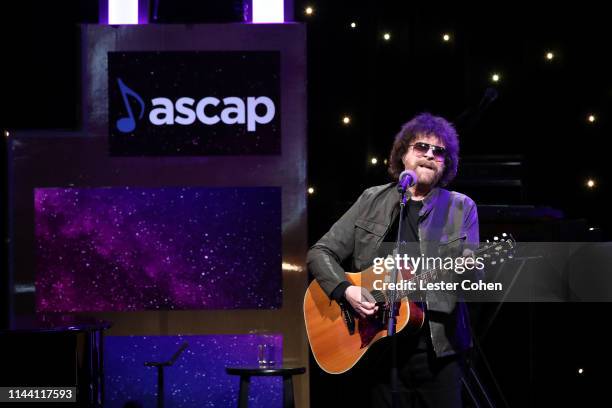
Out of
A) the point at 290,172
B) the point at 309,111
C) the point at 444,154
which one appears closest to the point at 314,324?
the point at 444,154

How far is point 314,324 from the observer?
4.48 metres

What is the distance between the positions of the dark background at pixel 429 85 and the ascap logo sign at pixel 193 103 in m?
0.38

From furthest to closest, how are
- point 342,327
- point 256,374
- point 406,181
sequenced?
1. point 256,374
2. point 342,327
3. point 406,181

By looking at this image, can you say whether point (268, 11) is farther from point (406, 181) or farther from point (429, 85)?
point (406, 181)

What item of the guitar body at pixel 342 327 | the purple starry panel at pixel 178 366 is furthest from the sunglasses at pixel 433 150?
the purple starry panel at pixel 178 366

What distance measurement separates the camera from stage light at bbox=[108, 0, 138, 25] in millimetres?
5809

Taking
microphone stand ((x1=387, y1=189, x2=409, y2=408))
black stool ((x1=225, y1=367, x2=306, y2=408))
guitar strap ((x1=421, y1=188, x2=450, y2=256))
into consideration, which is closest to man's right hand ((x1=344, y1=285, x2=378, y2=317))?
microphone stand ((x1=387, y1=189, x2=409, y2=408))

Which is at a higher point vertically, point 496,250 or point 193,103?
point 193,103

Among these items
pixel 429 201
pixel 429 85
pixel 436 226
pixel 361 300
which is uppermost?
pixel 429 85

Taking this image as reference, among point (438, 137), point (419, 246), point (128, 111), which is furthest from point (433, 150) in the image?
point (128, 111)

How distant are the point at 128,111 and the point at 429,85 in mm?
2331

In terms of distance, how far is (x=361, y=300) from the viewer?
4.08 meters

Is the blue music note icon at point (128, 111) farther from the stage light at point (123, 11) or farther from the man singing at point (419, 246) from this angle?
the man singing at point (419, 246)

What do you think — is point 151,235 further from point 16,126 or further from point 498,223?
point 498,223
